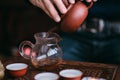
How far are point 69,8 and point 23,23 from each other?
199cm

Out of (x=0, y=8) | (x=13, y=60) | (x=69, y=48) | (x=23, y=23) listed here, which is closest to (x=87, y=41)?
(x=69, y=48)

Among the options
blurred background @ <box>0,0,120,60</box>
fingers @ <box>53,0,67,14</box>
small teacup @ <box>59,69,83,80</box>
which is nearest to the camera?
small teacup @ <box>59,69,83,80</box>

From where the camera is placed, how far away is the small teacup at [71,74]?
1.17 metres

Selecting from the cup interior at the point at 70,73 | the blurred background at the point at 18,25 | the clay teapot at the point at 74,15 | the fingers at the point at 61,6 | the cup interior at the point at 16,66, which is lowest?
the blurred background at the point at 18,25

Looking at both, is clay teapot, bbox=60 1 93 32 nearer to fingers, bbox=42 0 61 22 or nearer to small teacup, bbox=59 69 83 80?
fingers, bbox=42 0 61 22

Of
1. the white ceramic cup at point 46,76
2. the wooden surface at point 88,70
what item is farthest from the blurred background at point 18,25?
the white ceramic cup at point 46,76

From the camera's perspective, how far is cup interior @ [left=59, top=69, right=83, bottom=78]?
119cm

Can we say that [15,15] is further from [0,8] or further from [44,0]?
[44,0]

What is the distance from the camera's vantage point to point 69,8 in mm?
1321

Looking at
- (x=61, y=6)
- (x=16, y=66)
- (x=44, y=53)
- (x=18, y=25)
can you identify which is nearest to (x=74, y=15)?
(x=61, y=6)

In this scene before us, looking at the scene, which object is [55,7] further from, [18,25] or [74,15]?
[18,25]

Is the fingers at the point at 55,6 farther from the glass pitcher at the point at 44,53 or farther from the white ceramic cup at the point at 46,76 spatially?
the white ceramic cup at the point at 46,76

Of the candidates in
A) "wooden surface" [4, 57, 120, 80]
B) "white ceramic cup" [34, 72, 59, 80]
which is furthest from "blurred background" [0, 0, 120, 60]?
"white ceramic cup" [34, 72, 59, 80]

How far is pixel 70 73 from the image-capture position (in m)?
1.24
